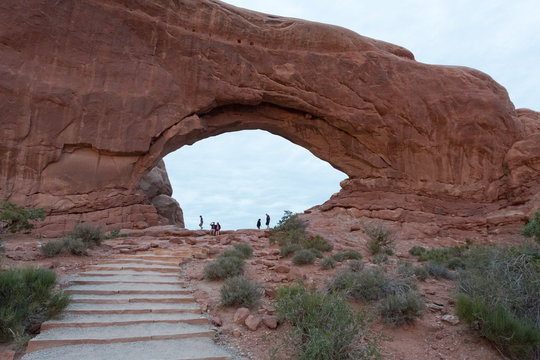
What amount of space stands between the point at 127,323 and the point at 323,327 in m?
2.75

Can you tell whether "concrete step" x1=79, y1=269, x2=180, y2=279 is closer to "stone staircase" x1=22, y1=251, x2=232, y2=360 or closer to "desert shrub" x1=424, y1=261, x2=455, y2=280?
"stone staircase" x1=22, y1=251, x2=232, y2=360

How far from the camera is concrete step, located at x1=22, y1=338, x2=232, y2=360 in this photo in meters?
3.85

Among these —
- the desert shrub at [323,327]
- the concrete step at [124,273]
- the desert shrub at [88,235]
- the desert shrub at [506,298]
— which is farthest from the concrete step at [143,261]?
the desert shrub at [506,298]

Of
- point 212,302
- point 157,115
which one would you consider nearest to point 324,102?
point 157,115

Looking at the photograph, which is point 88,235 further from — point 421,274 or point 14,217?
point 421,274

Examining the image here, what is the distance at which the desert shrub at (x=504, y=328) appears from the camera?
4.41 m

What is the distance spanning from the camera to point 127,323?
479cm

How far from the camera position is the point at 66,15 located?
14.4 m

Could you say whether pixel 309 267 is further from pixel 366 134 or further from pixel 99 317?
pixel 366 134

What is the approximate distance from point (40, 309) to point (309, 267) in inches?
210

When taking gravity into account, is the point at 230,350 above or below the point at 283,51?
below

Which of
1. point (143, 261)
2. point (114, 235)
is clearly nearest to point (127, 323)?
point (143, 261)

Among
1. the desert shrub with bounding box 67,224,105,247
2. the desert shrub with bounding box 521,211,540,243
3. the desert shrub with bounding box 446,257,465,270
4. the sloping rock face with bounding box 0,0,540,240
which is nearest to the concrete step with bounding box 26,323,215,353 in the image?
the desert shrub with bounding box 67,224,105,247

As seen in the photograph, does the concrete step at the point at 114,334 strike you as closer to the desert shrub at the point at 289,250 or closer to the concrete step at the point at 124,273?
the concrete step at the point at 124,273
